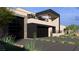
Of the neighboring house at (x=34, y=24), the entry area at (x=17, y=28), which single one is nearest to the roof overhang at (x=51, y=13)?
the neighboring house at (x=34, y=24)

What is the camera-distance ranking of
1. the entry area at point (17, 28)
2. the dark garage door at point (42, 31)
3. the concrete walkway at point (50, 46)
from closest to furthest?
the concrete walkway at point (50, 46) → the entry area at point (17, 28) → the dark garage door at point (42, 31)

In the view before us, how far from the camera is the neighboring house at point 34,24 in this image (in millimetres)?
9508

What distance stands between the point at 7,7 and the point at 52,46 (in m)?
2.07

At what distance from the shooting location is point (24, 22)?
9.57 m

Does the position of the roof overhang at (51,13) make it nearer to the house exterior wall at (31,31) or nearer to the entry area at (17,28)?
the house exterior wall at (31,31)

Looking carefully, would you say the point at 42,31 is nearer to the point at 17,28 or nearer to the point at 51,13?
the point at 51,13

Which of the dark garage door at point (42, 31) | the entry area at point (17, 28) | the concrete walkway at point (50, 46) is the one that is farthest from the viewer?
the dark garage door at point (42, 31)

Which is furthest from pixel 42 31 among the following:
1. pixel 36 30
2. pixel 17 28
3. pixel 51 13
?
pixel 17 28

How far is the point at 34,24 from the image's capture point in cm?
963

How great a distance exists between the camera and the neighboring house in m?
9.51

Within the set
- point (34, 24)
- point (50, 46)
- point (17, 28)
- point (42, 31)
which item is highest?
point (34, 24)
